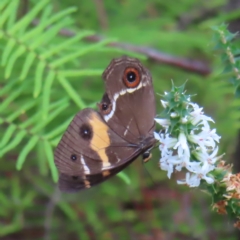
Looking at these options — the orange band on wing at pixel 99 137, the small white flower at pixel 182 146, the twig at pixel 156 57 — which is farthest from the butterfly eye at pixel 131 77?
the twig at pixel 156 57

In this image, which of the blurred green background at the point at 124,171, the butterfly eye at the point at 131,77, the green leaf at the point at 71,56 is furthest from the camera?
the blurred green background at the point at 124,171

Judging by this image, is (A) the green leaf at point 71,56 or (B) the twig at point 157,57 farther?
(B) the twig at point 157,57

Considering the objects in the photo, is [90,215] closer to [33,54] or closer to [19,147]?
[19,147]

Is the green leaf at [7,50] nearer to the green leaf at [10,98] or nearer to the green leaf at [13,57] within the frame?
the green leaf at [13,57]

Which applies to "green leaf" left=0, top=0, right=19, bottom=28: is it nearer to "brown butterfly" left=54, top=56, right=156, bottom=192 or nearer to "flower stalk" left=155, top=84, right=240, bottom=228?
"brown butterfly" left=54, top=56, right=156, bottom=192

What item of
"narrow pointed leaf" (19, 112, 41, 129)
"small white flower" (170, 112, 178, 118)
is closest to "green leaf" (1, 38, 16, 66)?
"narrow pointed leaf" (19, 112, 41, 129)

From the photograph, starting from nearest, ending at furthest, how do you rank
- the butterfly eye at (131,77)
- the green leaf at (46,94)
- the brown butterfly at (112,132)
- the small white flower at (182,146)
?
the small white flower at (182,146), the brown butterfly at (112,132), the butterfly eye at (131,77), the green leaf at (46,94)

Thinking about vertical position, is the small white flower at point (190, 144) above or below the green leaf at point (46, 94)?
below
